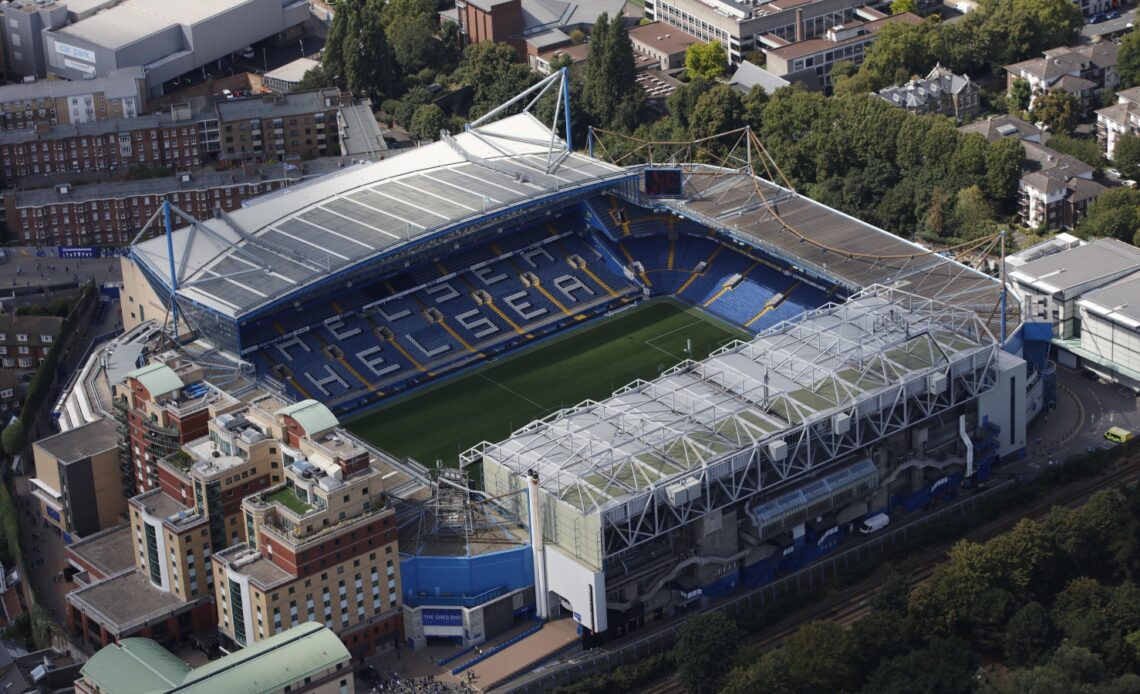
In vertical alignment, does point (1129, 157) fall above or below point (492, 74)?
below

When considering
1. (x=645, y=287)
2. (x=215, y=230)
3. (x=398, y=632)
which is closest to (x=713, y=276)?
(x=645, y=287)

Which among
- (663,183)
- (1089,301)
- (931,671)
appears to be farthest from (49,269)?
(931,671)

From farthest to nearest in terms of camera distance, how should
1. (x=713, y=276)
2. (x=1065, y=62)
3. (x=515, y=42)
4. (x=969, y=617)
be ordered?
(x=515, y=42) < (x=1065, y=62) < (x=713, y=276) < (x=969, y=617)

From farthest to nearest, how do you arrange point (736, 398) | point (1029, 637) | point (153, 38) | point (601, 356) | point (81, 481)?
point (153, 38) < point (601, 356) < point (81, 481) < point (736, 398) < point (1029, 637)

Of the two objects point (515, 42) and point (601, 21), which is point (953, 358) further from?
point (515, 42)

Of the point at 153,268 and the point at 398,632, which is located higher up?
the point at 153,268

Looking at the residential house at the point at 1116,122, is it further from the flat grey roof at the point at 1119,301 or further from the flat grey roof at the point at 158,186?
the flat grey roof at the point at 158,186

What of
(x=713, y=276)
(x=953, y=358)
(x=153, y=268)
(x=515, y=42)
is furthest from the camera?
(x=515, y=42)

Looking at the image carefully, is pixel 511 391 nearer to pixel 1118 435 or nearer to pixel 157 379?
pixel 157 379
